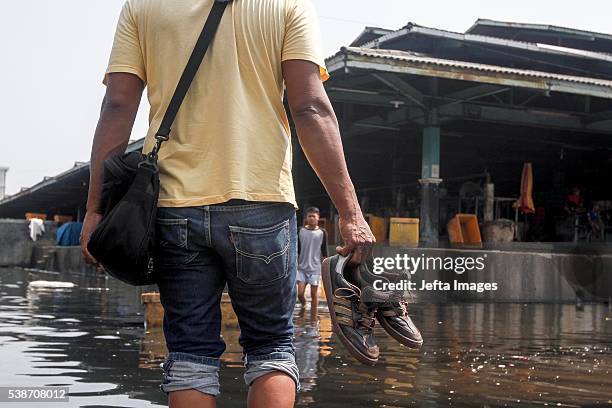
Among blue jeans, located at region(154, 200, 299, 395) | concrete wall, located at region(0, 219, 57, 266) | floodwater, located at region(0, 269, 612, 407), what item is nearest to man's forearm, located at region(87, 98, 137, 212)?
blue jeans, located at region(154, 200, 299, 395)

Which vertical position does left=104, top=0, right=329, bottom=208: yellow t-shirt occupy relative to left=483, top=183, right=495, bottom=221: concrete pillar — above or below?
below

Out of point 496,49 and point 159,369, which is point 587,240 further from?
point 159,369

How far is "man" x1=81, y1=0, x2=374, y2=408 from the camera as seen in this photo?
2527 mm

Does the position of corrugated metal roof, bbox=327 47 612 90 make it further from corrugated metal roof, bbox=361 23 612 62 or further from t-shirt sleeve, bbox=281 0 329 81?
t-shirt sleeve, bbox=281 0 329 81

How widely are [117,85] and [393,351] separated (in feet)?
15.7

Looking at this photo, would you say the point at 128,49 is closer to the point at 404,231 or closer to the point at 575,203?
the point at 404,231

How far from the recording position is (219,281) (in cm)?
260

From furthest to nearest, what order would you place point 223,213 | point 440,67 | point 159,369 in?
point 440,67
point 159,369
point 223,213

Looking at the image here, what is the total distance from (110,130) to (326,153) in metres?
0.66

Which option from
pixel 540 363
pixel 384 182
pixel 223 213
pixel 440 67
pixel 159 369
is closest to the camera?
pixel 223 213

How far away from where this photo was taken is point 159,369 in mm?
5773

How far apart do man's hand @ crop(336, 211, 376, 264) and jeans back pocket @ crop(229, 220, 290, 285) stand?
0.21m

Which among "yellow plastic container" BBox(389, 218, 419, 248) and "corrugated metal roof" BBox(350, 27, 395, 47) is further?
"corrugated metal roof" BBox(350, 27, 395, 47)

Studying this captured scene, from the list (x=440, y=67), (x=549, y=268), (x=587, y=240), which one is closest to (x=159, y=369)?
(x=440, y=67)
